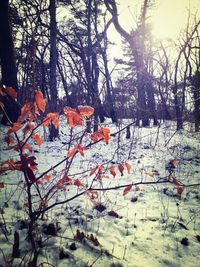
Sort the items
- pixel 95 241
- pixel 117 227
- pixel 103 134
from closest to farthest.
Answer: pixel 103 134, pixel 95 241, pixel 117 227

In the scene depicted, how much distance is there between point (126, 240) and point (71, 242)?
643 millimetres

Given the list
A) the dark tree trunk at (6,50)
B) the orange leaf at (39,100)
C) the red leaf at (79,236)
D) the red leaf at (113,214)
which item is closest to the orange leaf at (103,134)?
the orange leaf at (39,100)

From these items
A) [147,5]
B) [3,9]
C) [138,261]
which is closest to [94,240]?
[138,261]

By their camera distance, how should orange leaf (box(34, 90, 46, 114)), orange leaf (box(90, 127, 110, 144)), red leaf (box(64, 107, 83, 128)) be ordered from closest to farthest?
orange leaf (box(34, 90, 46, 114)) < red leaf (box(64, 107, 83, 128)) < orange leaf (box(90, 127, 110, 144))

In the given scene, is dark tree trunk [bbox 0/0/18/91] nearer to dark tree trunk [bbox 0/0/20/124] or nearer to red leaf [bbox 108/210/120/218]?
dark tree trunk [bbox 0/0/20/124]

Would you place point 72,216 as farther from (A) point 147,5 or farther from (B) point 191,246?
(A) point 147,5

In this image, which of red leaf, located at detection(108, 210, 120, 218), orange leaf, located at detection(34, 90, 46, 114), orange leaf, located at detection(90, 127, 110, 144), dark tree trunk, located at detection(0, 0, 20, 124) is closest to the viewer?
orange leaf, located at detection(34, 90, 46, 114)

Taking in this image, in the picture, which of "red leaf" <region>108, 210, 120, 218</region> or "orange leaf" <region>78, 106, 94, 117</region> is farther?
"red leaf" <region>108, 210, 120, 218</region>

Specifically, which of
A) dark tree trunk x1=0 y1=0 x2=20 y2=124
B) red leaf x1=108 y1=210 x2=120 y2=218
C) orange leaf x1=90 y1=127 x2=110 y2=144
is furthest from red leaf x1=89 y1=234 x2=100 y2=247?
dark tree trunk x1=0 y1=0 x2=20 y2=124

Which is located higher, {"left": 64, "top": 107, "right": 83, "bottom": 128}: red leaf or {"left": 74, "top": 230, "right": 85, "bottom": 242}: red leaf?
{"left": 64, "top": 107, "right": 83, "bottom": 128}: red leaf

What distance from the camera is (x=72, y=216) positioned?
3.27 metres

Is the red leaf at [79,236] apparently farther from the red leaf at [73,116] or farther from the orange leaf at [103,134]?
the red leaf at [73,116]

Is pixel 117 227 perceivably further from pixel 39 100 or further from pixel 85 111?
pixel 39 100

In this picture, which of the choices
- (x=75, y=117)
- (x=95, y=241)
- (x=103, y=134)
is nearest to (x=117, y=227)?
(x=95, y=241)
